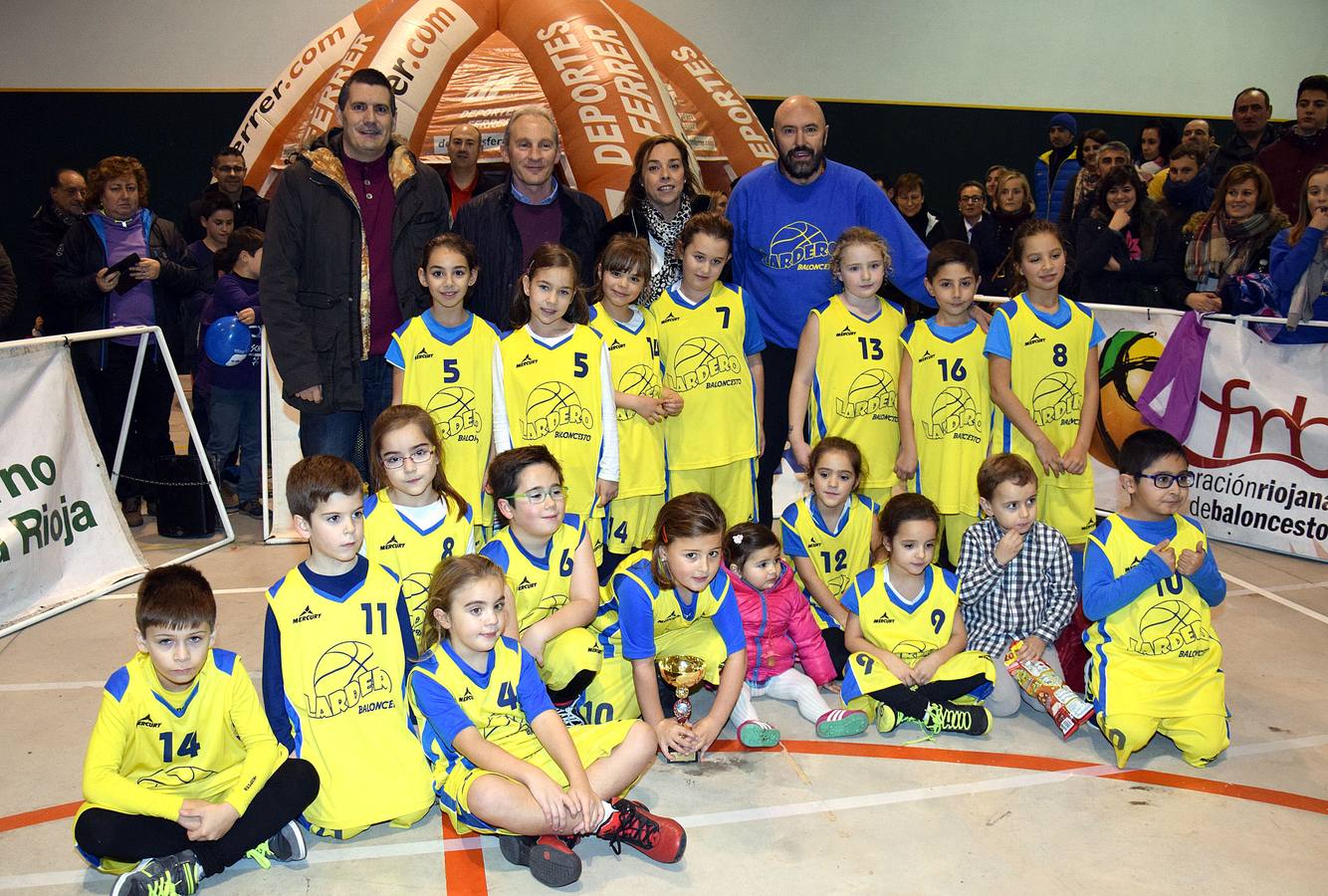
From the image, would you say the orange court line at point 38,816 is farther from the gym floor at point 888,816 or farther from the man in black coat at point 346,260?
the man in black coat at point 346,260

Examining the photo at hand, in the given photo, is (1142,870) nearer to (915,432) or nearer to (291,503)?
(915,432)

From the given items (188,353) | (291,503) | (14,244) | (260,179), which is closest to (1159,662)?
(291,503)

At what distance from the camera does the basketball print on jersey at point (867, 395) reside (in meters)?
5.05

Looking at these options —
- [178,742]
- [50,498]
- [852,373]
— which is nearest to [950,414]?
[852,373]

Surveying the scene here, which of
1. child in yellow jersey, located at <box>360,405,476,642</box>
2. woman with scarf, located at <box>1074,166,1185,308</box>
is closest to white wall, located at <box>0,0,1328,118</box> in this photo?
woman with scarf, located at <box>1074,166,1185,308</box>

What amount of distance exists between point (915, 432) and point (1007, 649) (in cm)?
112

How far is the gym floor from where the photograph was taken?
3.20 m

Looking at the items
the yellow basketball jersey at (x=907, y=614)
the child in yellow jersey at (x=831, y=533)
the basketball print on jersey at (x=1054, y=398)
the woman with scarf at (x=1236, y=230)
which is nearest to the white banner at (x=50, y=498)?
the child in yellow jersey at (x=831, y=533)

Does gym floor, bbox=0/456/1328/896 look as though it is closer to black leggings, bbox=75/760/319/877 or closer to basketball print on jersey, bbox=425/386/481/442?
black leggings, bbox=75/760/319/877

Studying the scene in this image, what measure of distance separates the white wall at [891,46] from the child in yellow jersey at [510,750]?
11.5 metres

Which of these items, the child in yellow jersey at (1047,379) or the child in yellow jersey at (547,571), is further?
the child in yellow jersey at (1047,379)

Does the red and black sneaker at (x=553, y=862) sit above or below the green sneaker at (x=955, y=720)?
below

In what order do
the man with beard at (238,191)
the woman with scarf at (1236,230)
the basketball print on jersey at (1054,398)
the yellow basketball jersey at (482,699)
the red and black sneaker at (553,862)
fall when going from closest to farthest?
the red and black sneaker at (553,862) < the yellow basketball jersey at (482,699) < the basketball print on jersey at (1054,398) < the woman with scarf at (1236,230) < the man with beard at (238,191)

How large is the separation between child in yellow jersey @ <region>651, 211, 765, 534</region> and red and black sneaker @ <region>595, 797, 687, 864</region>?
200 centimetres
